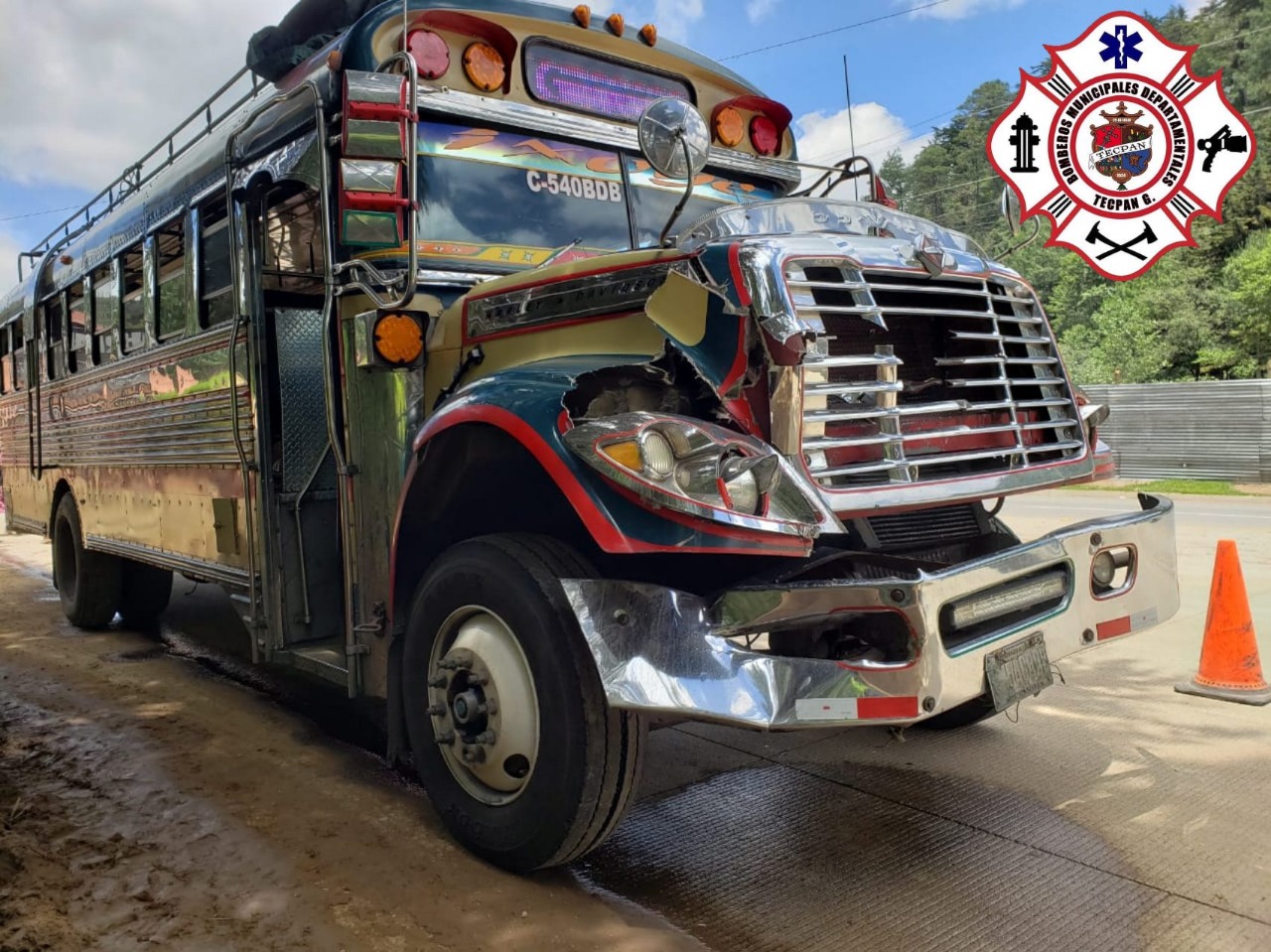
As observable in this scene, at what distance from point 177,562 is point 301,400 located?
60.8 inches

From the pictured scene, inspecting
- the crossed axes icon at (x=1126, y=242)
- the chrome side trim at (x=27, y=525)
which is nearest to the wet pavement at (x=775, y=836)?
the chrome side trim at (x=27, y=525)

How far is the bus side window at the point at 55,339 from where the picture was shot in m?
7.08

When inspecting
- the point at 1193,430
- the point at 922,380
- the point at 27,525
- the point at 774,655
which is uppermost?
the point at 922,380

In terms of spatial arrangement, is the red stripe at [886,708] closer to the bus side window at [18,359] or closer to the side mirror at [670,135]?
the side mirror at [670,135]

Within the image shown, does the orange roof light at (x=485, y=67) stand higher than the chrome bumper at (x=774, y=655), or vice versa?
the orange roof light at (x=485, y=67)

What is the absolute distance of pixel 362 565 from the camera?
146 inches

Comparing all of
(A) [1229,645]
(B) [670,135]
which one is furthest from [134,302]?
(A) [1229,645]

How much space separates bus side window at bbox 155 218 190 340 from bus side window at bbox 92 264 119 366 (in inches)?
33.4

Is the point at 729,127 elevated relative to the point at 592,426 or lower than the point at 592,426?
elevated

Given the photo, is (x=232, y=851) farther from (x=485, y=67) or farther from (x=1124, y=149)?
(x=1124, y=149)

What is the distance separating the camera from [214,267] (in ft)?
15.1

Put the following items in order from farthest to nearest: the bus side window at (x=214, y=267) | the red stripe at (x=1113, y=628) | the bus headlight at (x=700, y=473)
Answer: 1. the bus side window at (x=214, y=267)
2. the red stripe at (x=1113, y=628)
3. the bus headlight at (x=700, y=473)

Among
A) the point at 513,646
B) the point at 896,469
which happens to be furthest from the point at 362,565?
the point at 896,469

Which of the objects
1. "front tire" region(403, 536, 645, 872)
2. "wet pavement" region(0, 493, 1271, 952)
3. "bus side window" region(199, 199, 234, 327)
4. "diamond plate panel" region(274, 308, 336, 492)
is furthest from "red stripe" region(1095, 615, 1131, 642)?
"bus side window" region(199, 199, 234, 327)
